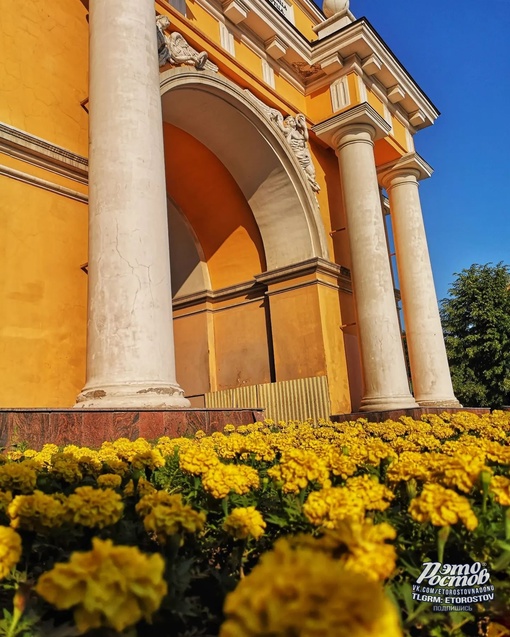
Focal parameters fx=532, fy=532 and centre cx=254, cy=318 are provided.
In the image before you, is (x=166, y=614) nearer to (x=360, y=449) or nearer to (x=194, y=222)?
(x=360, y=449)

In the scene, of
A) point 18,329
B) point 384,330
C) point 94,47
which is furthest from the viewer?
point 384,330

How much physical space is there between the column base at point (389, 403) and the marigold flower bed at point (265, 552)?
7519mm

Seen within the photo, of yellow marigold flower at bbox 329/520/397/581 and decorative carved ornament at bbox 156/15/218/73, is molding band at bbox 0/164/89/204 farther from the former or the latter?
yellow marigold flower at bbox 329/520/397/581

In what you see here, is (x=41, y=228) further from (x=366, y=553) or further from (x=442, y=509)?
(x=366, y=553)

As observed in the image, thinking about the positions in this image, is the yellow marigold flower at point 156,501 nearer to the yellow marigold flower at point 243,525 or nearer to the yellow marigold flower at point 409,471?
the yellow marigold flower at point 243,525

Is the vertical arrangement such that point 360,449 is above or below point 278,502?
above

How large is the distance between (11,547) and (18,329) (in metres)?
5.36

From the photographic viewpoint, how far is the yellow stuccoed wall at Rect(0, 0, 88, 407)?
20.6ft

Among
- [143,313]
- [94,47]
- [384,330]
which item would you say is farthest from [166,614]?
[384,330]

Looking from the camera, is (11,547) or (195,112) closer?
(11,547)

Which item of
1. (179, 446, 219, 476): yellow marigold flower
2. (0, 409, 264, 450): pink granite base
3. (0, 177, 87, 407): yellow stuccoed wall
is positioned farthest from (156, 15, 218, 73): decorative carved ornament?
(179, 446, 219, 476): yellow marigold flower

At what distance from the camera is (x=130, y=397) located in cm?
541

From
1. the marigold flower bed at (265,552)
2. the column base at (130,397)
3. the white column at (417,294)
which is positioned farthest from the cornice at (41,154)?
the white column at (417,294)

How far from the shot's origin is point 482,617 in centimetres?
151
